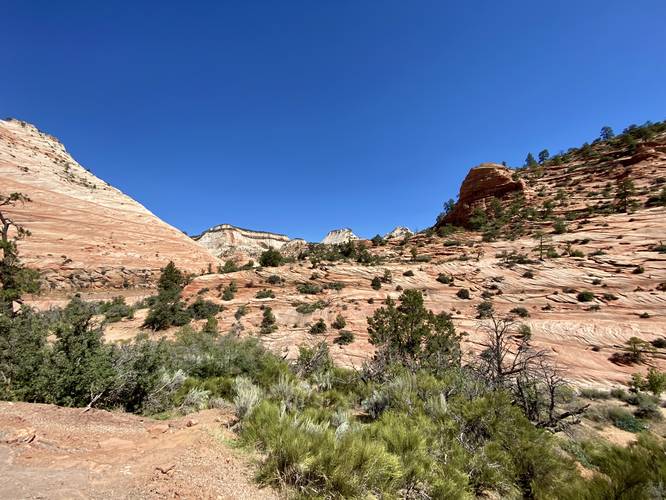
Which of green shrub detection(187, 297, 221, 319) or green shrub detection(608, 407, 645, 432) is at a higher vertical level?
green shrub detection(187, 297, 221, 319)

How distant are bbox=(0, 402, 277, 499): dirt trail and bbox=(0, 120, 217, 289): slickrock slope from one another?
3883 centimetres

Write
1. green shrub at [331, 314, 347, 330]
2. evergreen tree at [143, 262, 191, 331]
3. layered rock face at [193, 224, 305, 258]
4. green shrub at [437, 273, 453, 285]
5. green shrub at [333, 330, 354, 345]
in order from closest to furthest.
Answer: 1. green shrub at [333, 330, 354, 345]
2. green shrub at [331, 314, 347, 330]
3. evergreen tree at [143, 262, 191, 331]
4. green shrub at [437, 273, 453, 285]
5. layered rock face at [193, 224, 305, 258]

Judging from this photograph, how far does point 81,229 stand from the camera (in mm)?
40844

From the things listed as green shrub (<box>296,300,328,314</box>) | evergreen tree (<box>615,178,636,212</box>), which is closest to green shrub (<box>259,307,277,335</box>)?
green shrub (<box>296,300,328,314</box>)

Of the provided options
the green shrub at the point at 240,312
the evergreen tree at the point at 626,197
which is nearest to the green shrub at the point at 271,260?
the green shrub at the point at 240,312

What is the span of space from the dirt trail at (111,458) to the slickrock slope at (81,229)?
127 feet

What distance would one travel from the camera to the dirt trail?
8.02 feet

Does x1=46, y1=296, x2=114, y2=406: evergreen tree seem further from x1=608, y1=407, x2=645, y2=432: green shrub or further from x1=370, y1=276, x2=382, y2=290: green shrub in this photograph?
x1=370, y1=276, x2=382, y2=290: green shrub

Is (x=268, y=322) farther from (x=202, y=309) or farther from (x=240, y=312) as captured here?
(x=202, y=309)

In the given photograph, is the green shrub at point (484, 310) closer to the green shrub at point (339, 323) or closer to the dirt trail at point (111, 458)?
the green shrub at point (339, 323)

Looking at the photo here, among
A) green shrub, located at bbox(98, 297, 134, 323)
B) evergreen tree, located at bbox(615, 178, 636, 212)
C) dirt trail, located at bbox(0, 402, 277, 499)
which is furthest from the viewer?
evergreen tree, located at bbox(615, 178, 636, 212)

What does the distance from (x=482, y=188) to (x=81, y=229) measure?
2536 inches

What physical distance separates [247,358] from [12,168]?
61608 millimetres

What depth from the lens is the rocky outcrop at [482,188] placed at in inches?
2072
